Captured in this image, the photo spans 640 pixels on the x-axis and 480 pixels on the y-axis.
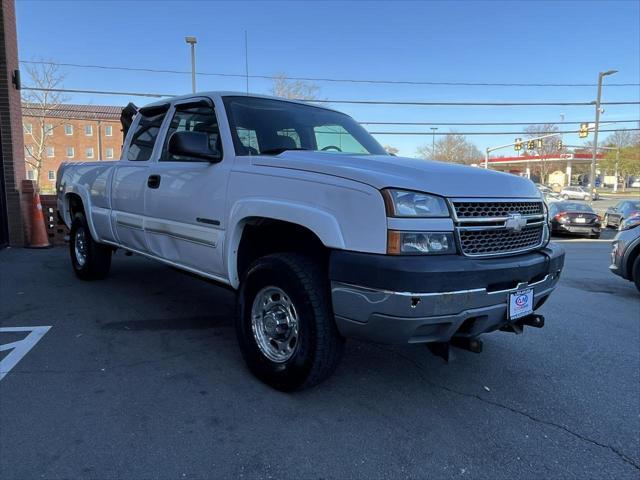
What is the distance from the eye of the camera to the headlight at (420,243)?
8.31 feet

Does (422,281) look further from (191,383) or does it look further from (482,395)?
(191,383)

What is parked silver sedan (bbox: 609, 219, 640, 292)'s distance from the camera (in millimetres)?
6637

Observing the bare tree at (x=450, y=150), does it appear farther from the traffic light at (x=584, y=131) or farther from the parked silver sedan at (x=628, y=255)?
the parked silver sedan at (x=628, y=255)

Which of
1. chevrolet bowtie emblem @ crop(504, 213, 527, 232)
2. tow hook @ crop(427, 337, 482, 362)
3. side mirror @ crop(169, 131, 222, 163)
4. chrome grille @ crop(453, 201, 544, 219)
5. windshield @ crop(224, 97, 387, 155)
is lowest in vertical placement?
tow hook @ crop(427, 337, 482, 362)

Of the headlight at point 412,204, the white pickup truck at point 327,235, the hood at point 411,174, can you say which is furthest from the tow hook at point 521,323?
the headlight at point 412,204

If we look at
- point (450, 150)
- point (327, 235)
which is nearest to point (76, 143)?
point (450, 150)

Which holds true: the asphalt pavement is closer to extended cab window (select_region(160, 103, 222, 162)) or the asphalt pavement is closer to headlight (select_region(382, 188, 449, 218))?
headlight (select_region(382, 188, 449, 218))

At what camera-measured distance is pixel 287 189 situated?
2990 mm

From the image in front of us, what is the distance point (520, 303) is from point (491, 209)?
596 mm

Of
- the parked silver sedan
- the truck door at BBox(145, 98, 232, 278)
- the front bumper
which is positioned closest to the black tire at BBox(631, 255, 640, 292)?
the parked silver sedan

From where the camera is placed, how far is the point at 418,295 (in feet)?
8.13

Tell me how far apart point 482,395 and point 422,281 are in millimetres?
1330

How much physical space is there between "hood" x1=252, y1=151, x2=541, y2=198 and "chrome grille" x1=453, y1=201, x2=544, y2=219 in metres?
0.05

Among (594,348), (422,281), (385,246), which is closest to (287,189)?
(385,246)
